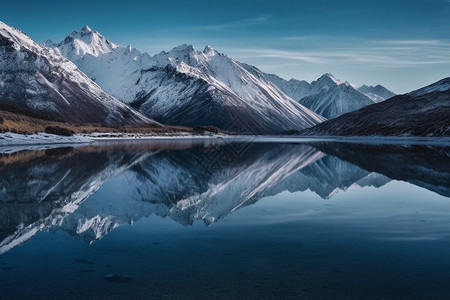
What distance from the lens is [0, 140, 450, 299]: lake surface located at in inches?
418

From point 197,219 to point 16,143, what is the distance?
73305 mm

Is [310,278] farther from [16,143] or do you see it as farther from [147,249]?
[16,143]

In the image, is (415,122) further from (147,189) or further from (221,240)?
(221,240)

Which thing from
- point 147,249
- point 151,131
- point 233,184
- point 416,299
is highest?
point 151,131

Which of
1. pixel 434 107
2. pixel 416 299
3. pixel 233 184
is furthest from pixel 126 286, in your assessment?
pixel 434 107

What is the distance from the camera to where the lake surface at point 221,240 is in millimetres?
10625

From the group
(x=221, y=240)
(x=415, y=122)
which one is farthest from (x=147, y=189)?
(x=415, y=122)

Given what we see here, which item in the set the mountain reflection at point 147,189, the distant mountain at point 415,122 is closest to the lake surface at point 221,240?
the mountain reflection at point 147,189

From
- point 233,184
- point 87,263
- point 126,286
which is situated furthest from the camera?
point 233,184

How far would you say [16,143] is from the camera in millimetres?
81625

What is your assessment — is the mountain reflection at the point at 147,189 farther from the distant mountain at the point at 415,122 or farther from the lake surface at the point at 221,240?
the distant mountain at the point at 415,122

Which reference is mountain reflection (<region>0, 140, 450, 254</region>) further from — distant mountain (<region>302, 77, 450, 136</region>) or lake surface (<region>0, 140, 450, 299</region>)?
distant mountain (<region>302, 77, 450, 136</region>)

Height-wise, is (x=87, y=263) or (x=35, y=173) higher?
(x=35, y=173)

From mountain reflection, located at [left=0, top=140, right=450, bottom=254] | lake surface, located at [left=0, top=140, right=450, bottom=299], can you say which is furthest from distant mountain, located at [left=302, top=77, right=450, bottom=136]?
lake surface, located at [left=0, top=140, right=450, bottom=299]
